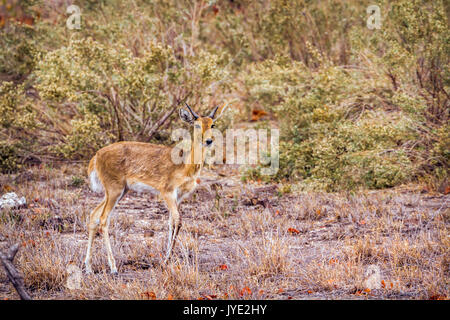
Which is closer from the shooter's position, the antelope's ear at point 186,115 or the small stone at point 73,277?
the small stone at point 73,277

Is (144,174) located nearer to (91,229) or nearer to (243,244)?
(91,229)

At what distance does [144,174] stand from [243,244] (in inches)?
61.5

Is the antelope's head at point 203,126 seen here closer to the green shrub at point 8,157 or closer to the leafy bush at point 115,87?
the leafy bush at point 115,87

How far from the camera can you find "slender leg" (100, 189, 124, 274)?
605 cm

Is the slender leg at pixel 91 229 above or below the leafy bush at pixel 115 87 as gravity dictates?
below

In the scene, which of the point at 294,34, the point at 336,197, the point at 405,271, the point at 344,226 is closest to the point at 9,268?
the point at 405,271

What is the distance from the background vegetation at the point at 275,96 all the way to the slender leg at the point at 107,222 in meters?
3.59

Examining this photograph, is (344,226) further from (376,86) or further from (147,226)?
(376,86)

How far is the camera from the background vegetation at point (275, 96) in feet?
31.3

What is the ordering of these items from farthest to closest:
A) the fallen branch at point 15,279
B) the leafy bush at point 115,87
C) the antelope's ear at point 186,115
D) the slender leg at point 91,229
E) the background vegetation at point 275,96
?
1. the leafy bush at point 115,87
2. the background vegetation at point 275,96
3. the antelope's ear at point 186,115
4. the slender leg at point 91,229
5. the fallen branch at point 15,279

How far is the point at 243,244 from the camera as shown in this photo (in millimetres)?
6840

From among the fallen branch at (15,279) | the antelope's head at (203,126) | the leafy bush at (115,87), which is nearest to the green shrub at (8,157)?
the leafy bush at (115,87)

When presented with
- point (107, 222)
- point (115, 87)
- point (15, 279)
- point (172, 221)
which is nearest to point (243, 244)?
point (172, 221)

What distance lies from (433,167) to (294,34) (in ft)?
21.0
